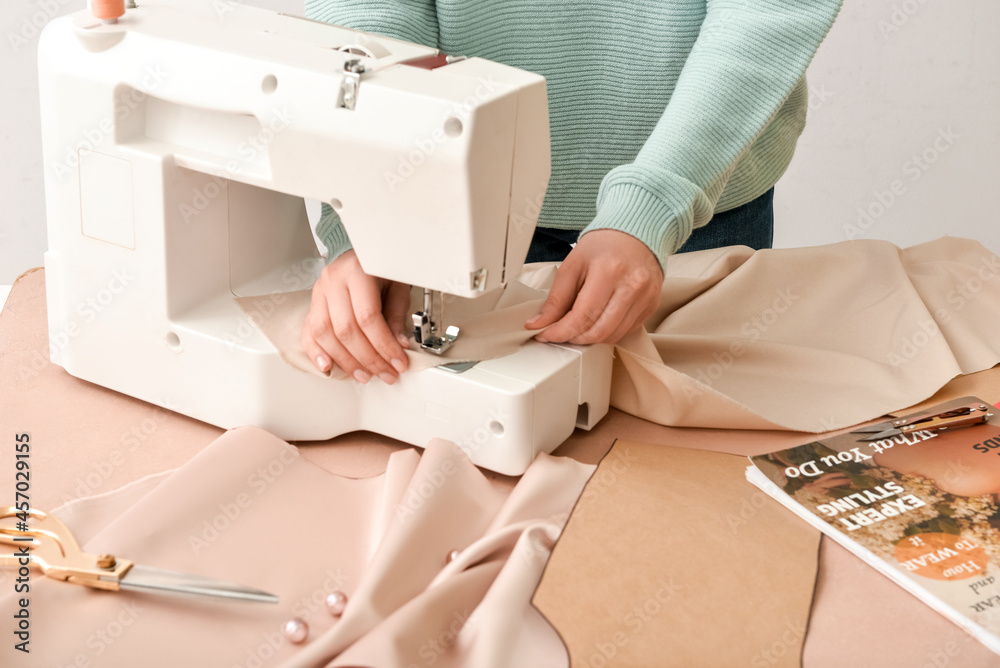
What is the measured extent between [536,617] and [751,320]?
2.52 ft

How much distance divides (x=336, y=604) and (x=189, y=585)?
147 millimetres

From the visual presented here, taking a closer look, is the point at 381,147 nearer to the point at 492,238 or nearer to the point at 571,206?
the point at 492,238

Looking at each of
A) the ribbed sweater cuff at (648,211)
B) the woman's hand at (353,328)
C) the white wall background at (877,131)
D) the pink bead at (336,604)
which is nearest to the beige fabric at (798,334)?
the woman's hand at (353,328)

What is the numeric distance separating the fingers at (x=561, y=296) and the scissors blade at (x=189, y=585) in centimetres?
50

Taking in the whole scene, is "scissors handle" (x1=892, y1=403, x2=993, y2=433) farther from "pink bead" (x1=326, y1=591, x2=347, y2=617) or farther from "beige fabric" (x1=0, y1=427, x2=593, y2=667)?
"pink bead" (x1=326, y1=591, x2=347, y2=617)

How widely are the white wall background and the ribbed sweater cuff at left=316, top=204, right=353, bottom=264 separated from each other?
2016 mm

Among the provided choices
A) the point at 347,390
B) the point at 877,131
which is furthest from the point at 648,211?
the point at 877,131

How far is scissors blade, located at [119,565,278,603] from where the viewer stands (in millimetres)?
986

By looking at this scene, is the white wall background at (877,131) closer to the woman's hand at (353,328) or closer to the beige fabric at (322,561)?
the woman's hand at (353,328)

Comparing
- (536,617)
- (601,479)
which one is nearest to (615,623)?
(536,617)

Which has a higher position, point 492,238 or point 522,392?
point 492,238

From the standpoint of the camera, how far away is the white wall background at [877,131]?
315 cm

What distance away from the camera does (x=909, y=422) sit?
4.31 ft

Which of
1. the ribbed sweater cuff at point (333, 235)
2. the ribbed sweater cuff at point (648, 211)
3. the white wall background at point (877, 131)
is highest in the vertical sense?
the ribbed sweater cuff at point (648, 211)
